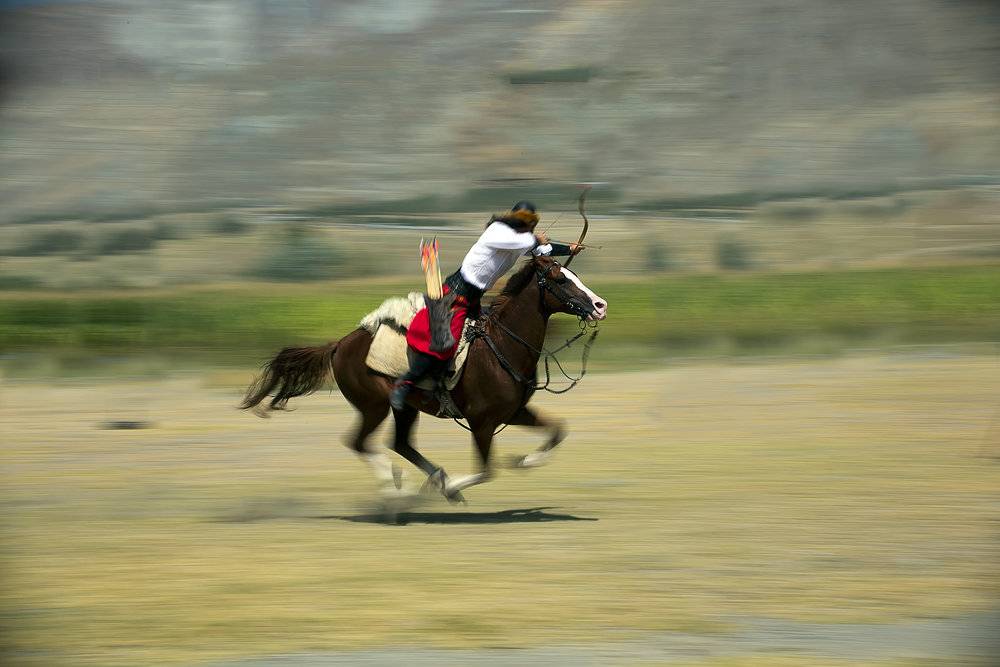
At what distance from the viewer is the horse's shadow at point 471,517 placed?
1130 centimetres

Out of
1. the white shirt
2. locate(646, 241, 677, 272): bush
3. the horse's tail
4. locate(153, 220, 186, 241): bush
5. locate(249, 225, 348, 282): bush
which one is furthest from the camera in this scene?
locate(153, 220, 186, 241): bush

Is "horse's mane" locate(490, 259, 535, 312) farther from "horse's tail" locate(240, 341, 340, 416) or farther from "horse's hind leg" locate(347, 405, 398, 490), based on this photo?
"horse's tail" locate(240, 341, 340, 416)

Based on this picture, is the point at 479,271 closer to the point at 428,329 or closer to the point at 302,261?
the point at 428,329

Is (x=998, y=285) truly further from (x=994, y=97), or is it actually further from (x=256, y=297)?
(x=994, y=97)

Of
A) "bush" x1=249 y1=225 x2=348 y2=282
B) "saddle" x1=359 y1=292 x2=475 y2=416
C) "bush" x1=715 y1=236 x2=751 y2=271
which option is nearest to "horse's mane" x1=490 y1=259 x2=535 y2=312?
Result: "saddle" x1=359 y1=292 x2=475 y2=416

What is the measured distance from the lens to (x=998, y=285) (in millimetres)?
39312

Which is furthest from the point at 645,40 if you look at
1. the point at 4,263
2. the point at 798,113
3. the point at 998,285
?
the point at 998,285

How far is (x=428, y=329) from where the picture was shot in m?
10.9

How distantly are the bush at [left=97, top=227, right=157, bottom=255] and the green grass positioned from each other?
25.7 metres

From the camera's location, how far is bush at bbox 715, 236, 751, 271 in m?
65.2

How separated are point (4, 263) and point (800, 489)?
6523 cm

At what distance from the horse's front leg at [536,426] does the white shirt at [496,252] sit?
3.57 feet

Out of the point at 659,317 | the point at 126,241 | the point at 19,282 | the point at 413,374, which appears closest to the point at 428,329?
the point at 413,374

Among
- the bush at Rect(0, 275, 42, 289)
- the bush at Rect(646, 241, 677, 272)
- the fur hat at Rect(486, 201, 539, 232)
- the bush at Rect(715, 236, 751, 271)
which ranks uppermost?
the fur hat at Rect(486, 201, 539, 232)
